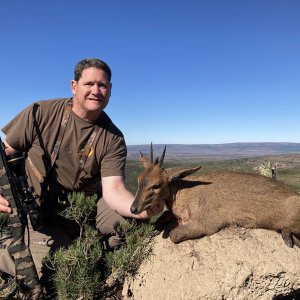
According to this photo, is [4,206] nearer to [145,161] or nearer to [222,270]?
[145,161]

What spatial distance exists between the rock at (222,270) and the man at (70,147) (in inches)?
58.2

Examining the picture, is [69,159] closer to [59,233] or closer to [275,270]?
[59,233]

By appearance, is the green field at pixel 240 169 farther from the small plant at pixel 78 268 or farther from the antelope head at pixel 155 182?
the small plant at pixel 78 268

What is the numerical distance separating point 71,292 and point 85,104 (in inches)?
138

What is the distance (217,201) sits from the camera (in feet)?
22.2

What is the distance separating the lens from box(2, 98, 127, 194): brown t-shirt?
290 inches

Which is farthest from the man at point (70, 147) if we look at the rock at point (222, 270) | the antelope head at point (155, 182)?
the rock at point (222, 270)

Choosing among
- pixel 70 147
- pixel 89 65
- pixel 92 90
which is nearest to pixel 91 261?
pixel 70 147

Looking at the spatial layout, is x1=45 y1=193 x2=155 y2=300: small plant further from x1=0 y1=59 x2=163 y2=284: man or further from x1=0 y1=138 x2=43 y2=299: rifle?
x1=0 y1=59 x2=163 y2=284: man

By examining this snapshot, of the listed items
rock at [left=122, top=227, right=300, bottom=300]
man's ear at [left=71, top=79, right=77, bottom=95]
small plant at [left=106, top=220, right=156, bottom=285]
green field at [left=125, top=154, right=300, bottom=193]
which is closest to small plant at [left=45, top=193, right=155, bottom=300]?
small plant at [left=106, top=220, right=156, bottom=285]

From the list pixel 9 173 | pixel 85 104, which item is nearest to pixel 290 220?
pixel 85 104

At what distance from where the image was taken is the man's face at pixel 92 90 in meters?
7.14

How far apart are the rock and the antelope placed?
227 millimetres

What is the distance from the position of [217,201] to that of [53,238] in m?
3.62
